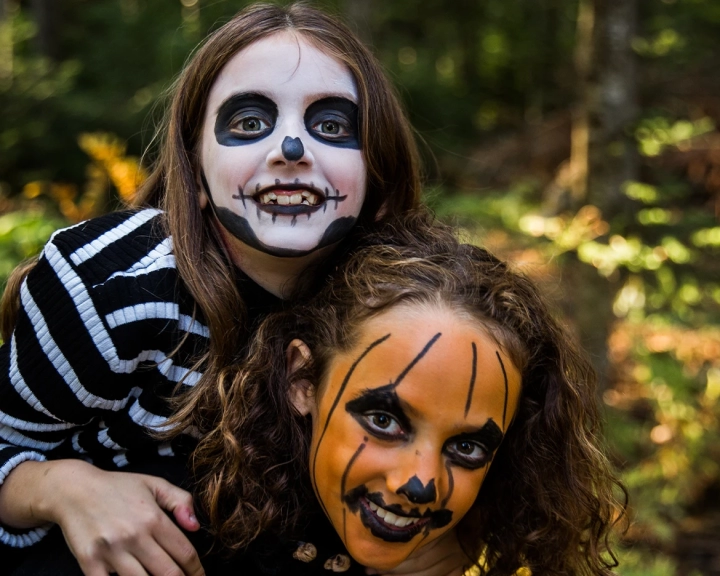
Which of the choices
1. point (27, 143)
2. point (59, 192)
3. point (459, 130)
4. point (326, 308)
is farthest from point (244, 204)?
point (459, 130)

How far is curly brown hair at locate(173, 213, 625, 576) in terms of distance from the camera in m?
1.91

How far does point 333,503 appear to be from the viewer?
5.99 feet

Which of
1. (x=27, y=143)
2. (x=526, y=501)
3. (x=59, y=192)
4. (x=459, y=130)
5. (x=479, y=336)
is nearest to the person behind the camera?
(x=479, y=336)

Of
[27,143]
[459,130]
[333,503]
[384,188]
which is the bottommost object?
[459,130]

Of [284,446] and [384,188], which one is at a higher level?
[384,188]

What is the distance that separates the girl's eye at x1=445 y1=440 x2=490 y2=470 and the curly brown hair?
23 cm

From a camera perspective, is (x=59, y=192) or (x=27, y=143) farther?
(x=27, y=143)

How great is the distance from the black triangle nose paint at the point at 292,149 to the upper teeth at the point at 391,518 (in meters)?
0.85

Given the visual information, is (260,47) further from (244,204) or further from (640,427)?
(640,427)

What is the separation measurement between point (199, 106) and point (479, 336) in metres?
1.00

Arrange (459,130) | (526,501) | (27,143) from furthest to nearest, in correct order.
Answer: (459,130)
(27,143)
(526,501)

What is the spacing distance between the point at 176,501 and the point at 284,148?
917 mm

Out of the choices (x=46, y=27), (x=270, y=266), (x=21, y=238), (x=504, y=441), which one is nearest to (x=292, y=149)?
(x=270, y=266)

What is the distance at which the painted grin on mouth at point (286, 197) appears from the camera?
77.1 inches
